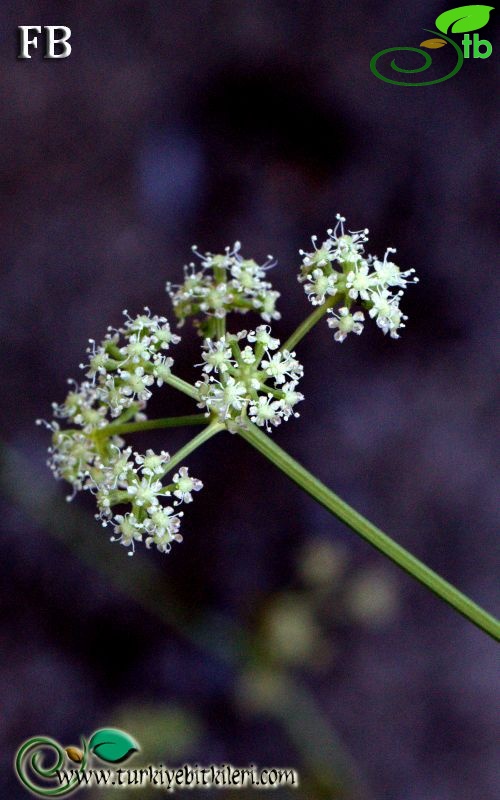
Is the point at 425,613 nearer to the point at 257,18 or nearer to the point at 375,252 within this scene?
the point at 375,252

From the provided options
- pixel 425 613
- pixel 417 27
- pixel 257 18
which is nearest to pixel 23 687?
pixel 425 613

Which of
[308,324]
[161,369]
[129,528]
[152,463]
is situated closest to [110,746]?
[129,528]

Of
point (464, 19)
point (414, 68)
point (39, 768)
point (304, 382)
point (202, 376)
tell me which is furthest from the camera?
point (304, 382)

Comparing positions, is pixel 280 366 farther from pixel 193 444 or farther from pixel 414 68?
pixel 414 68

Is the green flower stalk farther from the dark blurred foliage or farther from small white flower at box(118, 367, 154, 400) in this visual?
the dark blurred foliage

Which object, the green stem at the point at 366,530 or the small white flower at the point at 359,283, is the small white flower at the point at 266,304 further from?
the green stem at the point at 366,530

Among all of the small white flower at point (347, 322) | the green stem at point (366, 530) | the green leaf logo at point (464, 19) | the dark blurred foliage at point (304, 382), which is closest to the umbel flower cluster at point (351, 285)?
the small white flower at point (347, 322)
